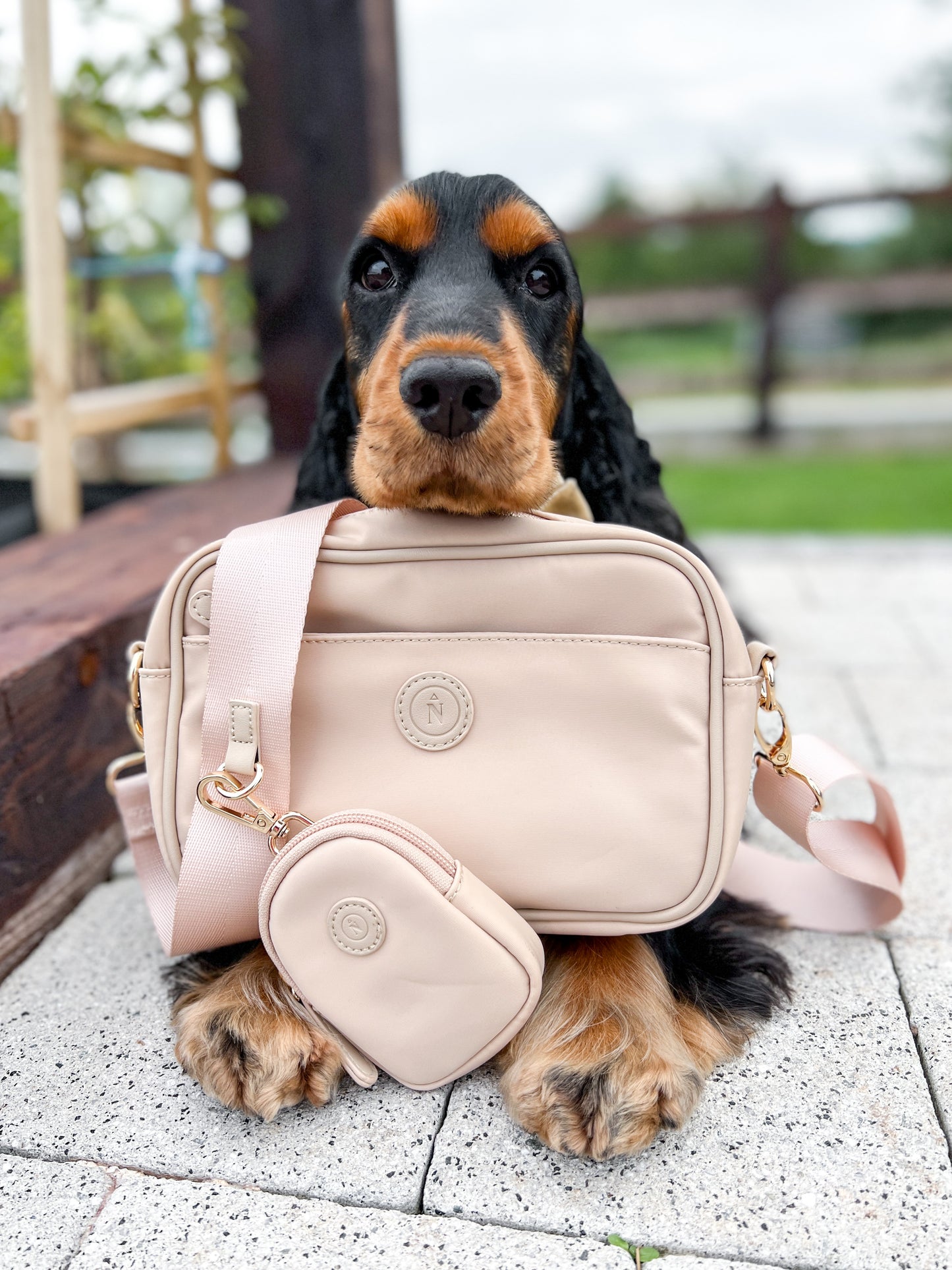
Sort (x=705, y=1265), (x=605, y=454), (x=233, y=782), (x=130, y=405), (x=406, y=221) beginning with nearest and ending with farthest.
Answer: (x=705, y=1265) < (x=233, y=782) < (x=406, y=221) < (x=605, y=454) < (x=130, y=405)

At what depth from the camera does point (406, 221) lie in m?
1.79

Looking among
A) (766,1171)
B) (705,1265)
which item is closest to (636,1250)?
(705,1265)

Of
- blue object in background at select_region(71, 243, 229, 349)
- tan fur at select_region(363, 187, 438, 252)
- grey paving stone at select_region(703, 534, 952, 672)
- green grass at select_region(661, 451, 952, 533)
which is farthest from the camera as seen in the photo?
green grass at select_region(661, 451, 952, 533)

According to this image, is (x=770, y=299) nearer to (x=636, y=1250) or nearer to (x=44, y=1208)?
(x=636, y=1250)

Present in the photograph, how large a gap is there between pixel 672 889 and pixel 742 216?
8.65 m

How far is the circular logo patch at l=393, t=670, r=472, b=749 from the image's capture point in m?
1.41

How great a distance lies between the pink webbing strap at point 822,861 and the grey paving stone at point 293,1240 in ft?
2.36

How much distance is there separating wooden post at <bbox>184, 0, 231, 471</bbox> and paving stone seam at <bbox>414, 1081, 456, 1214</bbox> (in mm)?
3399

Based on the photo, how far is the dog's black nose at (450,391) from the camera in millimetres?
1393

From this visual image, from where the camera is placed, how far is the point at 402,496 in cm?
147

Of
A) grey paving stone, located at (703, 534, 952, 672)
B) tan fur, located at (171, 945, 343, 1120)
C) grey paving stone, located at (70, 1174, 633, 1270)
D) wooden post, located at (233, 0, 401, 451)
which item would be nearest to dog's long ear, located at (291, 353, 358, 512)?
tan fur, located at (171, 945, 343, 1120)

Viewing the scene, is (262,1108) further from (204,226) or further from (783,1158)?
(204,226)

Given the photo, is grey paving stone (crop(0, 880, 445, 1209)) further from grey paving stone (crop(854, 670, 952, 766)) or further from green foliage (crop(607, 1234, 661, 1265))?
grey paving stone (crop(854, 670, 952, 766))

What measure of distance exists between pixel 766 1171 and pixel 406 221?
159 cm
